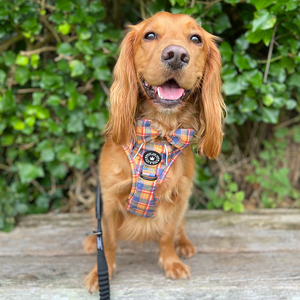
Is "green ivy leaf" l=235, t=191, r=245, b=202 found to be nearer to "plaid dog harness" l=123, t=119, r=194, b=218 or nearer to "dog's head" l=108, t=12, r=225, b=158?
"dog's head" l=108, t=12, r=225, b=158

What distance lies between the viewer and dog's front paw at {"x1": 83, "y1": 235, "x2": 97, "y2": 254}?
87.0 inches

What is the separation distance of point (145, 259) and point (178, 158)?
0.84 metres

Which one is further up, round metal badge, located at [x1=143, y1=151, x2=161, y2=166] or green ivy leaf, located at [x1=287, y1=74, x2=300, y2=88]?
green ivy leaf, located at [x1=287, y1=74, x2=300, y2=88]

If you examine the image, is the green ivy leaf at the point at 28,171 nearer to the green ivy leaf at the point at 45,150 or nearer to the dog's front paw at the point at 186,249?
the green ivy leaf at the point at 45,150

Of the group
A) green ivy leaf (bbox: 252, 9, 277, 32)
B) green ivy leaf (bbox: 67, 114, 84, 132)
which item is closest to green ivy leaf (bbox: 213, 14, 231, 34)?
green ivy leaf (bbox: 252, 9, 277, 32)

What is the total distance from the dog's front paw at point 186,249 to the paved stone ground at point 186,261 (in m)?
0.05

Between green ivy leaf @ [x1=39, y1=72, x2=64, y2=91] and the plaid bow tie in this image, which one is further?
→ green ivy leaf @ [x1=39, y1=72, x2=64, y2=91]

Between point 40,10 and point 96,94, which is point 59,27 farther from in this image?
point 96,94

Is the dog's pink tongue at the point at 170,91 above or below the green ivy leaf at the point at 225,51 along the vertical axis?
below

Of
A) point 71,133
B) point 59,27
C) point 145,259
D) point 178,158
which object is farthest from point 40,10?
point 145,259

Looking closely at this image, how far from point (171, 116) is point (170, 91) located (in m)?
0.21

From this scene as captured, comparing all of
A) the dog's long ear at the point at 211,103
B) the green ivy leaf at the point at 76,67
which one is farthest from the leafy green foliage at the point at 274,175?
the green ivy leaf at the point at 76,67

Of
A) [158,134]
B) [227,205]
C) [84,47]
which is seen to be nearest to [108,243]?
[158,134]

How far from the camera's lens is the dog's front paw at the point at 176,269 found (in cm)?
196
